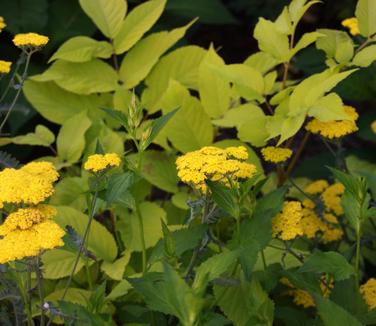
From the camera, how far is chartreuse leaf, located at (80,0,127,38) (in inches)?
81.6

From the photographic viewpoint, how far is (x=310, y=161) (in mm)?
2654

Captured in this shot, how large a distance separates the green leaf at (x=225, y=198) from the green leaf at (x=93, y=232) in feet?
1.77

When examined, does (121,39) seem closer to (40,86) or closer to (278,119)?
(40,86)

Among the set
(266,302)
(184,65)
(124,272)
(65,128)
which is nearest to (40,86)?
(65,128)

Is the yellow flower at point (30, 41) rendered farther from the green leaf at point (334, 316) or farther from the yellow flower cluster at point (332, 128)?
the green leaf at point (334, 316)

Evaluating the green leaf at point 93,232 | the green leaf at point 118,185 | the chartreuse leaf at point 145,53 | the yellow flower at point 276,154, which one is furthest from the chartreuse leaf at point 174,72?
the green leaf at point 118,185

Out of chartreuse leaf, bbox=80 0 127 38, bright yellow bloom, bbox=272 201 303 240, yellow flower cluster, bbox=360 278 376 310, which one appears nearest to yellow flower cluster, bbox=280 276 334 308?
yellow flower cluster, bbox=360 278 376 310

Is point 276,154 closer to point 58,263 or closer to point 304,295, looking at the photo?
point 304,295

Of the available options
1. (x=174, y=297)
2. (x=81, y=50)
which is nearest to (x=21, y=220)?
(x=174, y=297)

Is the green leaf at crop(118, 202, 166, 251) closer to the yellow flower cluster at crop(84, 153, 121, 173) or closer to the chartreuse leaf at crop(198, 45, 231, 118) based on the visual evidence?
the chartreuse leaf at crop(198, 45, 231, 118)

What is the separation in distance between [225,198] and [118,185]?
20cm

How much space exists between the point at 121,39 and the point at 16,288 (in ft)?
3.03

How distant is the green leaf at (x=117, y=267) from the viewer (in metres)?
1.70

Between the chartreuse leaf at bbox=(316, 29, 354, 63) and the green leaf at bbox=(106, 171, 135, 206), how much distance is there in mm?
654
